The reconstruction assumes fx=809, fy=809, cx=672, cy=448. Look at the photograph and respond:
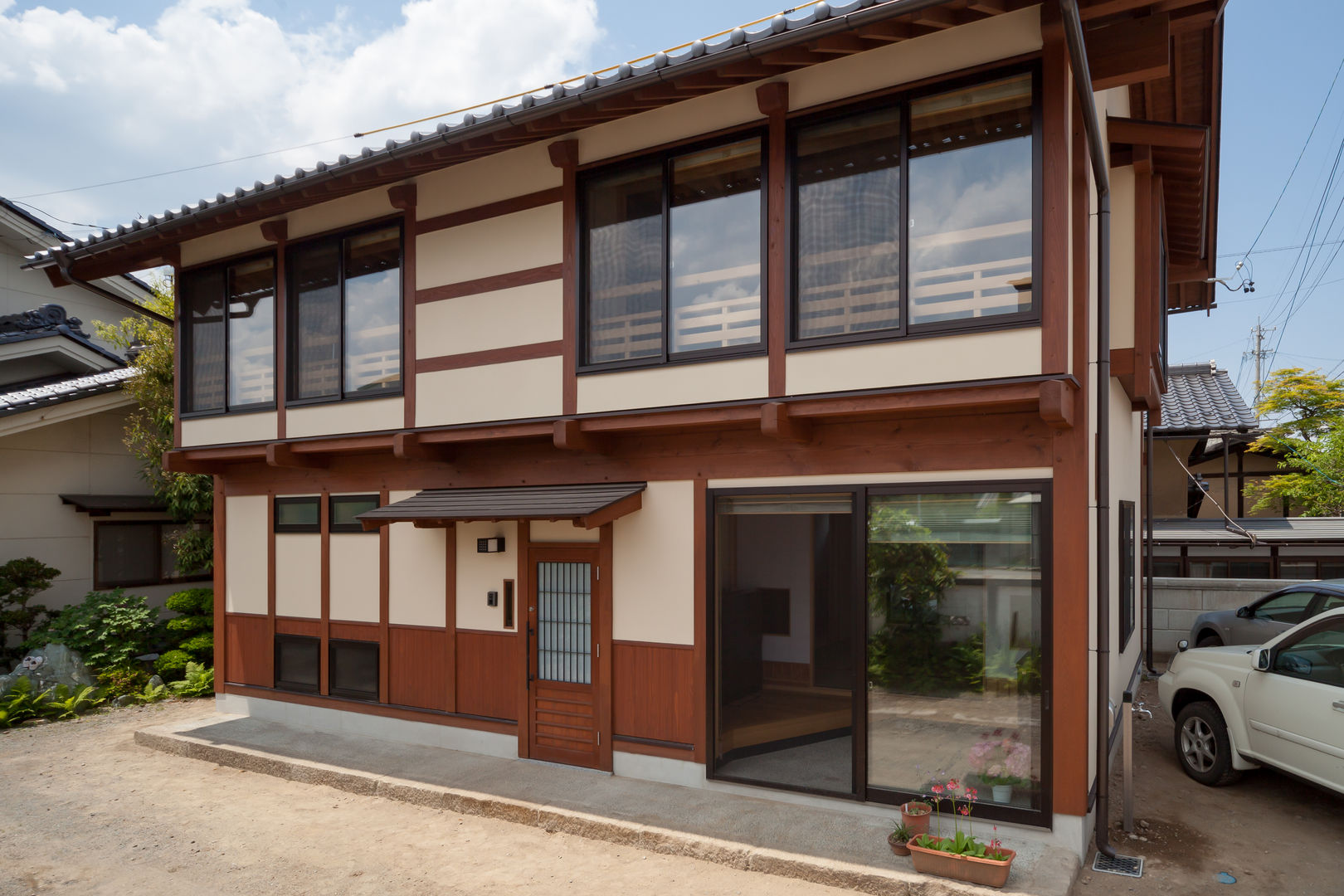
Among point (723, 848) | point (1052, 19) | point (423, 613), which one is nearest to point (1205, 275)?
point (1052, 19)

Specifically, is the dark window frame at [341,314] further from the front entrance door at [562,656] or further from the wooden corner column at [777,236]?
the wooden corner column at [777,236]

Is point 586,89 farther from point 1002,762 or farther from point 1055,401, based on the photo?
point 1002,762

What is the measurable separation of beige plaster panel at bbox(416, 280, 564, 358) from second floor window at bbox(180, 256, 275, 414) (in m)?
2.60

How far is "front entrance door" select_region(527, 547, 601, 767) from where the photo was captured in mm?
7703

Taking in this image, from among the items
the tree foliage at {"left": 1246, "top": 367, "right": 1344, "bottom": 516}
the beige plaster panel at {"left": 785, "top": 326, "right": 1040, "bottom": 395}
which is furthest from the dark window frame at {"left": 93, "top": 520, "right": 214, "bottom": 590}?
the tree foliage at {"left": 1246, "top": 367, "right": 1344, "bottom": 516}

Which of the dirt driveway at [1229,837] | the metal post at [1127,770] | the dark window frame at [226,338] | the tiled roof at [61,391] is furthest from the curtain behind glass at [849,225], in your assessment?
the tiled roof at [61,391]

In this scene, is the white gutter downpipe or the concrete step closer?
the concrete step

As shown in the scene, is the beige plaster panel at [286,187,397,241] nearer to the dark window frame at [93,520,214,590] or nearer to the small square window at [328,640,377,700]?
the small square window at [328,640,377,700]

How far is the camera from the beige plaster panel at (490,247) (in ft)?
25.5

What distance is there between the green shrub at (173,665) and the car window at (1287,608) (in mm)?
14619

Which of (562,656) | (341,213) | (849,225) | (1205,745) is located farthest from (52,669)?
(1205,745)

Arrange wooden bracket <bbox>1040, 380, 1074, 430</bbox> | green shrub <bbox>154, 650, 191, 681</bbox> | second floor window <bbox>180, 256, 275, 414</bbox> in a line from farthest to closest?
1. green shrub <bbox>154, 650, 191, 681</bbox>
2. second floor window <bbox>180, 256, 275, 414</bbox>
3. wooden bracket <bbox>1040, 380, 1074, 430</bbox>

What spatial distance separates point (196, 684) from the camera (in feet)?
37.7

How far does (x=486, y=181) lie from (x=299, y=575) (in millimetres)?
5276
